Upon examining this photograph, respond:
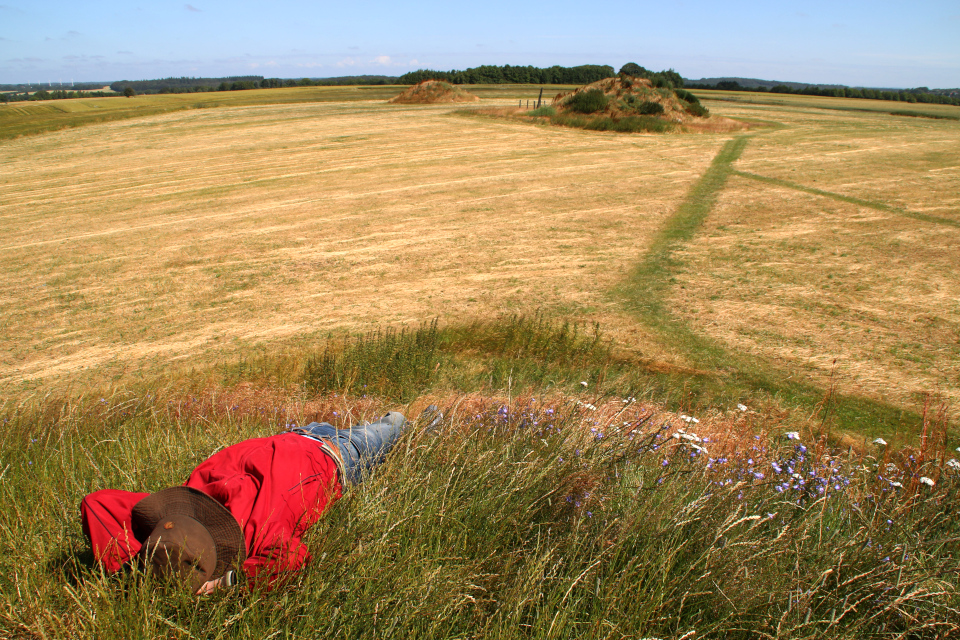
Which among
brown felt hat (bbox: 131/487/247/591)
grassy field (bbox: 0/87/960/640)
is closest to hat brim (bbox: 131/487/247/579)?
brown felt hat (bbox: 131/487/247/591)

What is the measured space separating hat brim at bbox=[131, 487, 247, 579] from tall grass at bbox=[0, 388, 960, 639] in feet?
0.46

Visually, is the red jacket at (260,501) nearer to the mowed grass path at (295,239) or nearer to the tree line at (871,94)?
the mowed grass path at (295,239)

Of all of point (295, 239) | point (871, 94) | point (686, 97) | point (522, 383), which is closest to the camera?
point (522, 383)

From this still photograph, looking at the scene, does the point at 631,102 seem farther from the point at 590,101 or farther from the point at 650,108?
the point at 590,101

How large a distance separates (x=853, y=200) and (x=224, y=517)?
14.2m

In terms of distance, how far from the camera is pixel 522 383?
5.55 metres

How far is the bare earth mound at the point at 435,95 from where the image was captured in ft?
136

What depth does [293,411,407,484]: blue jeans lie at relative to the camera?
9.74ft

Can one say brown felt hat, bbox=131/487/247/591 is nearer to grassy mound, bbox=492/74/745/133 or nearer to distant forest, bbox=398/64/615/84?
grassy mound, bbox=492/74/745/133

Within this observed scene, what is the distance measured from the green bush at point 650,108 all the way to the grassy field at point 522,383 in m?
10.2

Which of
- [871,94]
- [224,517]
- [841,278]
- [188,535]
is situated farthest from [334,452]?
[871,94]

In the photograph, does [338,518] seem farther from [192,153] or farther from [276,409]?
[192,153]

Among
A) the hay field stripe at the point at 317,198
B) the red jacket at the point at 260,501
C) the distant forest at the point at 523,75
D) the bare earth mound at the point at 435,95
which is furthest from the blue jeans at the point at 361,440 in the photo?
the distant forest at the point at 523,75

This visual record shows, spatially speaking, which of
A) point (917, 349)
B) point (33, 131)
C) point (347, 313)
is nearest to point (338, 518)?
point (347, 313)
